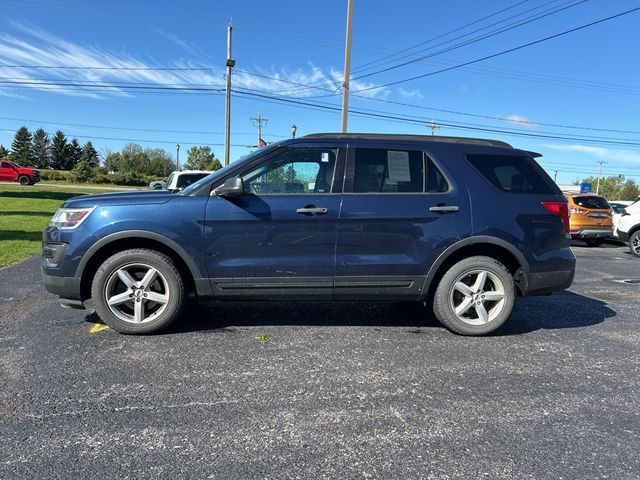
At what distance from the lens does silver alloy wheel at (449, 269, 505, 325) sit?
439 centimetres

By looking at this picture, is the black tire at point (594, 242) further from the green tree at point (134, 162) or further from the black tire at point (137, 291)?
the green tree at point (134, 162)

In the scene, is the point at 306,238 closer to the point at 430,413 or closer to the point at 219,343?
the point at 219,343

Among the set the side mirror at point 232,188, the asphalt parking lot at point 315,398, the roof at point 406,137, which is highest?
the roof at point 406,137

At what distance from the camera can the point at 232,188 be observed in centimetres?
398

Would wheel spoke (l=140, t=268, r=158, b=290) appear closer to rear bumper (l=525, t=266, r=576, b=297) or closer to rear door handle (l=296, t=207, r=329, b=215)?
rear door handle (l=296, t=207, r=329, b=215)

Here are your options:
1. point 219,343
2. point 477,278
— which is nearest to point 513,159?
point 477,278

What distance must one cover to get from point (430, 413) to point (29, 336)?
353 cm

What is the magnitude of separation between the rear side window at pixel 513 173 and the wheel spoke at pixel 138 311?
11.0 ft

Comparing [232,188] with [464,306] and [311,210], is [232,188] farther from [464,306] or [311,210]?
[464,306]

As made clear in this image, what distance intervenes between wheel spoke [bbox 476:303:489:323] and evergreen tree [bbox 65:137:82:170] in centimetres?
11466

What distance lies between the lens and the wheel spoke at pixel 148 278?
4148 mm

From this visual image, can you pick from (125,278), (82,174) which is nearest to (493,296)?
(125,278)

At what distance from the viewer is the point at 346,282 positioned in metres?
4.24

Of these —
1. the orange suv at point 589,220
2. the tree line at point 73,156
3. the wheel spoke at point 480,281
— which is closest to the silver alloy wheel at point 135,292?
the wheel spoke at point 480,281
